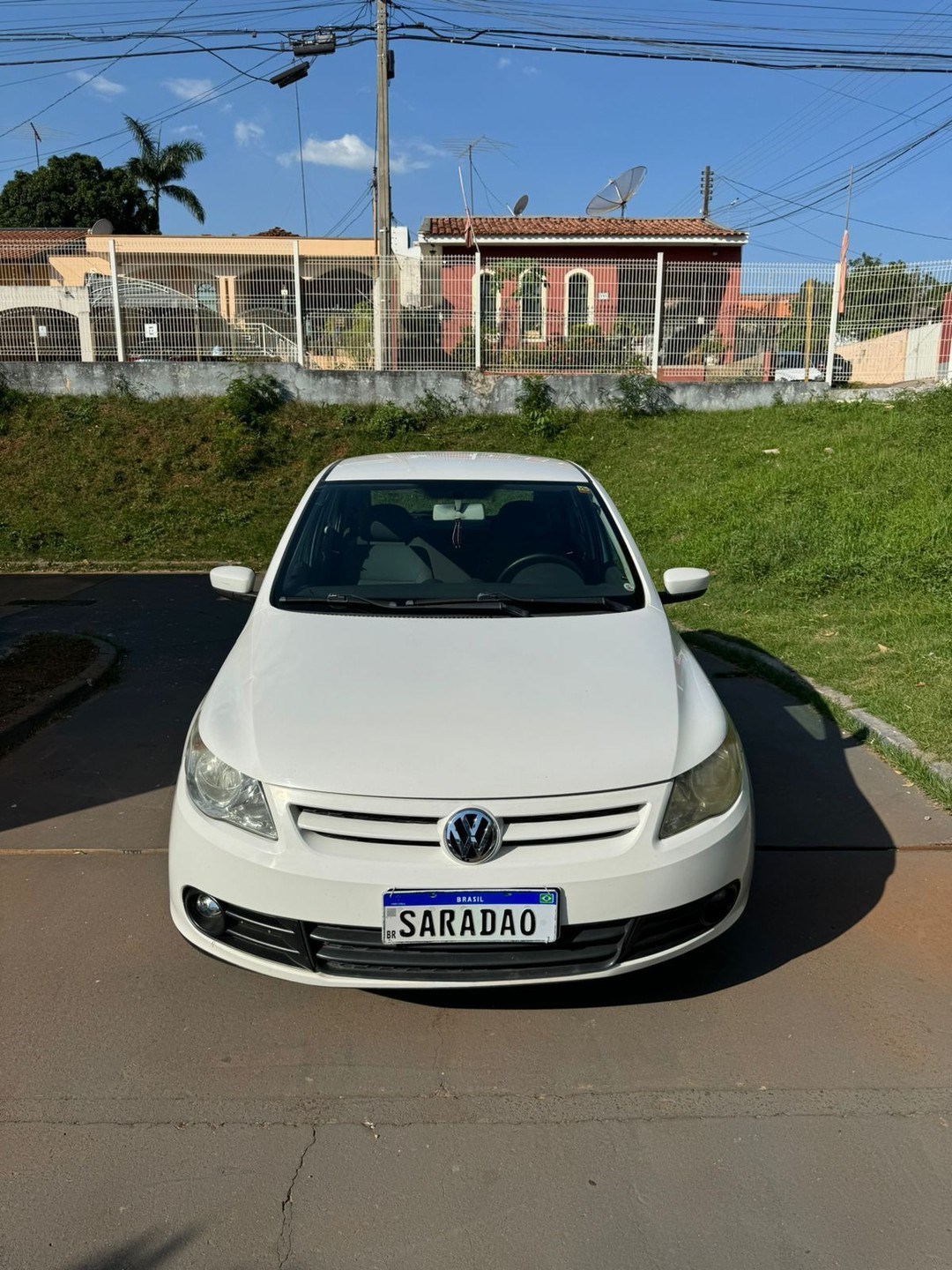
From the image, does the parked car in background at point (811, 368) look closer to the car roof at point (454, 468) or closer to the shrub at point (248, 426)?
the shrub at point (248, 426)

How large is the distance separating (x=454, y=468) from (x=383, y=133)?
1782cm

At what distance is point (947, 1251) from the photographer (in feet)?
6.64

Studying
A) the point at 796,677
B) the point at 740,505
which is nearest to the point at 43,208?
the point at 740,505

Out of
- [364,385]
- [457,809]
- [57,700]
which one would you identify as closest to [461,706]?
[457,809]

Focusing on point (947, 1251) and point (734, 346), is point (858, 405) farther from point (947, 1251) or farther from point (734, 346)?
point (947, 1251)

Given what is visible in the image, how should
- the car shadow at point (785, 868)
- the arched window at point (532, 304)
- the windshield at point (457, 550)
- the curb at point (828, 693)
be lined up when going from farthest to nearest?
the arched window at point (532, 304) → the curb at point (828, 693) → the windshield at point (457, 550) → the car shadow at point (785, 868)

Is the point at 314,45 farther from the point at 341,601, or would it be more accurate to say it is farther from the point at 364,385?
the point at 341,601

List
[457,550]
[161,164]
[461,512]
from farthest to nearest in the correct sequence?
1. [161,164]
2. [461,512]
3. [457,550]

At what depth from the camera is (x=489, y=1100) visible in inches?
97.9

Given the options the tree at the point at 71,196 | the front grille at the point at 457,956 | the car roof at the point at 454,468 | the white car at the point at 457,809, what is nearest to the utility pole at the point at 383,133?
the car roof at the point at 454,468

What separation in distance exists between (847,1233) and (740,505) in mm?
9508

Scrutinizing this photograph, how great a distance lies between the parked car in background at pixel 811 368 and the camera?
1532 centimetres

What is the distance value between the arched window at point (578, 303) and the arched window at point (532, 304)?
40 centimetres

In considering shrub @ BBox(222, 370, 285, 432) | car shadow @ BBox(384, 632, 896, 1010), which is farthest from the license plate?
shrub @ BBox(222, 370, 285, 432)
